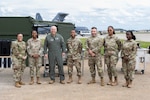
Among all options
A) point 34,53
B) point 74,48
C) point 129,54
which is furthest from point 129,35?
point 34,53

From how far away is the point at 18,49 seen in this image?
29.9 ft

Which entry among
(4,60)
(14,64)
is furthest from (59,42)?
(4,60)

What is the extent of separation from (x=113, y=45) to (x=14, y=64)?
276 cm

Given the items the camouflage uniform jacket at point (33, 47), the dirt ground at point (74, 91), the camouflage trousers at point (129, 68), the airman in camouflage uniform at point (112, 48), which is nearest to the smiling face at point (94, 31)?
the airman in camouflage uniform at point (112, 48)

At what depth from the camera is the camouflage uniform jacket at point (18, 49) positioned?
29.8 ft

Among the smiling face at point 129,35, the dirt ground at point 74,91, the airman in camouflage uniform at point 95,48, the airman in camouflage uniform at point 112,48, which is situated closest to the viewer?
the dirt ground at point 74,91

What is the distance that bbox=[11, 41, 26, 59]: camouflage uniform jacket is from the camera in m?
9.09

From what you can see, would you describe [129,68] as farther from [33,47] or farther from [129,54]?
[33,47]

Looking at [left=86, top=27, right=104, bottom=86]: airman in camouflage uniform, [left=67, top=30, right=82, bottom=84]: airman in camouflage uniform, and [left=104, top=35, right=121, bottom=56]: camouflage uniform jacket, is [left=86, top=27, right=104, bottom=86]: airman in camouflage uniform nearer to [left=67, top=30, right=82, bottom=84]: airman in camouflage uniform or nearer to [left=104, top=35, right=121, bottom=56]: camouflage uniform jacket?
[left=104, top=35, right=121, bottom=56]: camouflage uniform jacket

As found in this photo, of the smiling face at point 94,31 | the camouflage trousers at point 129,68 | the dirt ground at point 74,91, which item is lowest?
the dirt ground at point 74,91

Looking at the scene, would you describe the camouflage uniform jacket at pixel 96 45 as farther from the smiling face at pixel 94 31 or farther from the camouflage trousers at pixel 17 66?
the camouflage trousers at pixel 17 66

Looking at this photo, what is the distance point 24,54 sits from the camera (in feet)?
30.2

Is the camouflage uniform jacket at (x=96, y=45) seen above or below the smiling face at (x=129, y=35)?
below

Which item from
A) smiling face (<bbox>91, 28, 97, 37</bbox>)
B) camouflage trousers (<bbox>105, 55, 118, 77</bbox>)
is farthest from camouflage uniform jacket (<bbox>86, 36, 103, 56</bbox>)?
camouflage trousers (<bbox>105, 55, 118, 77</bbox>)
